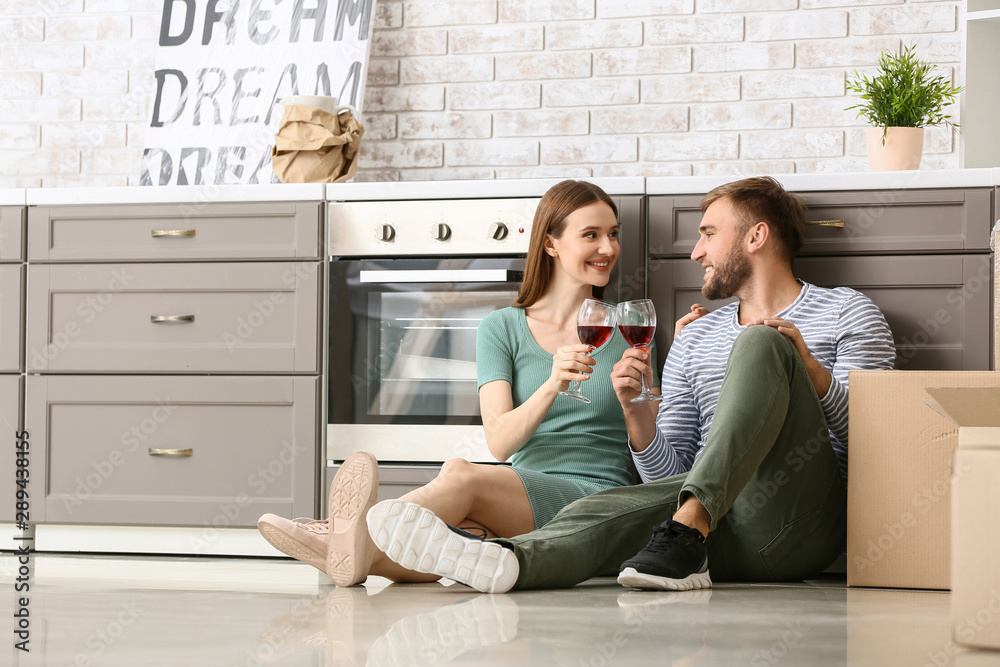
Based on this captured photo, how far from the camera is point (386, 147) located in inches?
131

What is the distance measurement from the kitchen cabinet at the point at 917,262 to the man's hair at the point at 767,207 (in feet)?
0.27

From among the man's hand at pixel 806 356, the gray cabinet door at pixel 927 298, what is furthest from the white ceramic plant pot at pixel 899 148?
the man's hand at pixel 806 356

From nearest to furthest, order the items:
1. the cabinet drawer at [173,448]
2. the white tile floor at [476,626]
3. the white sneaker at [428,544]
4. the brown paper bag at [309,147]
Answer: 1. the white tile floor at [476,626]
2. the white sneaker at [428,544]
3. the cabinet drawer at [173,448]
4. the brown paper bag at [309,147]

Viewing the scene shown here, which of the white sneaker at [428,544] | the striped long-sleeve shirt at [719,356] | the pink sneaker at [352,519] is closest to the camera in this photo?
the white sneaker at [428,544]

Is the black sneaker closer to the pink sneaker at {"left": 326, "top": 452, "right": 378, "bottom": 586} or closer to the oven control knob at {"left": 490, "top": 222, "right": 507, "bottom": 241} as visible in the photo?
the pink sneaker at {"left": 326, "top": 452, "right": 378, "bottom": 586}

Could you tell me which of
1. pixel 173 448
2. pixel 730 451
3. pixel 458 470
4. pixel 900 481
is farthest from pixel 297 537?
pixel 900 481

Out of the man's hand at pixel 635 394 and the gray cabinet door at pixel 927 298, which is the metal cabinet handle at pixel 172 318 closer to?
the man's hand at pixel 635 394

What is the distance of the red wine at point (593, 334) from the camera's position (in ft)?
6.55

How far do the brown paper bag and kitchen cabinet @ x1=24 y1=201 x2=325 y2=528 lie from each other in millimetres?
126

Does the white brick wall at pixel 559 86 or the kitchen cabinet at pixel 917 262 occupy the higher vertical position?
the white brick wall at pixel 559 86

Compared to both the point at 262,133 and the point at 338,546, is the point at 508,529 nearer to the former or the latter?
the point at 338,546

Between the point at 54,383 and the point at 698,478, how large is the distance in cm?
189

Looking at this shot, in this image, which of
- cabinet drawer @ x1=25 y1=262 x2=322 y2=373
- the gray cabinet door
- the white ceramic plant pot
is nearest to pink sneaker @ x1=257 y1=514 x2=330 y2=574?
cabinet drawer @ x1=25 y1=262 x2=322 y2=373

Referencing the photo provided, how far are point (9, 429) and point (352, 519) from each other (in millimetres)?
1484
